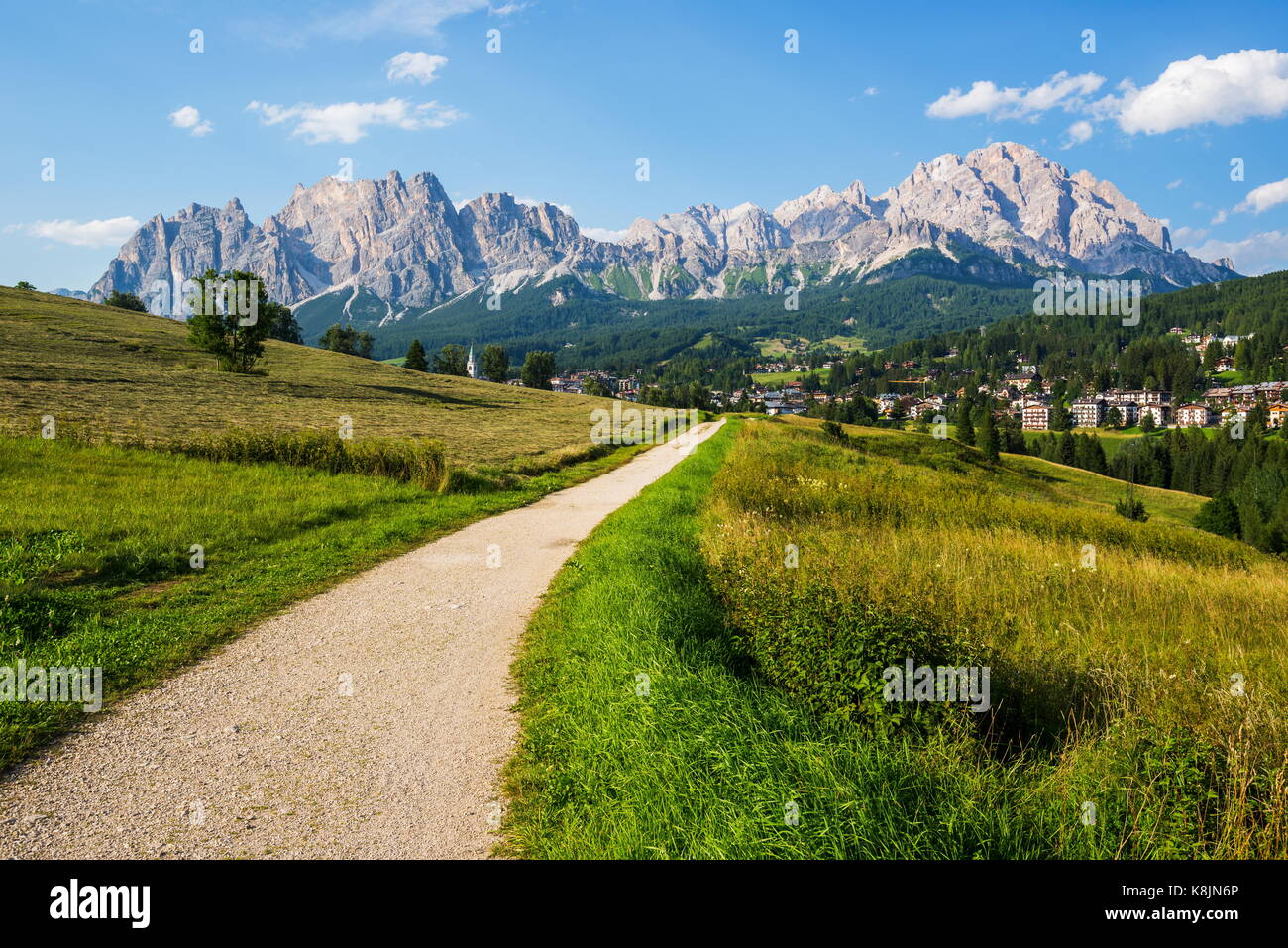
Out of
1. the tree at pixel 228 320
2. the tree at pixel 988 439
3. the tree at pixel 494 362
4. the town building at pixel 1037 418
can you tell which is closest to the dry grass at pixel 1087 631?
the tree at pixel 228 320

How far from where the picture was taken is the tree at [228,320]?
63.4 meters

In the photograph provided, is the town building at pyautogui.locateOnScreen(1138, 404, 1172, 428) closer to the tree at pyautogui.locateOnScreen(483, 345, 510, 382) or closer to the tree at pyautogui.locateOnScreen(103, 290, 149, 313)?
the tree at pyautogui.locateOnScreen(483, 345, 510, 382)

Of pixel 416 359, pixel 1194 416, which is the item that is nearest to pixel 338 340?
pixel 416 359

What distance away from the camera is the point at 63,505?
13.4m

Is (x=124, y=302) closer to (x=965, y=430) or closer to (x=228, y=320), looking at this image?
(x=228, y=320)

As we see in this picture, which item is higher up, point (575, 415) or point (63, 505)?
point (575, 415)

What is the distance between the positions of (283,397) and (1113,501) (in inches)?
3645

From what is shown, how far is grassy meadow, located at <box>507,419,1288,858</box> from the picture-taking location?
4027mm

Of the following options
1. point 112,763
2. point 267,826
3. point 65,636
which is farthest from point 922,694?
point 65,636

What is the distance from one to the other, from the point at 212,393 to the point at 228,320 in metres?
16.1

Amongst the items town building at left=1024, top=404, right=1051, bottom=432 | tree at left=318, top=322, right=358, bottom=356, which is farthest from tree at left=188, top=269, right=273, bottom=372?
town building at left=1024, top=404, right=1051, bottom=432

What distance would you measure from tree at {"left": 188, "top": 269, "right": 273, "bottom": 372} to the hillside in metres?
2.51

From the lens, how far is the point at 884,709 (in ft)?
18.8
